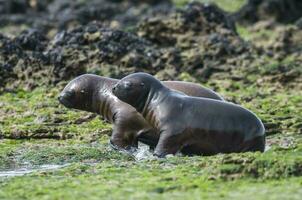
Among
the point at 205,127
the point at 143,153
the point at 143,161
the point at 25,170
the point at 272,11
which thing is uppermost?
the point at 205,127

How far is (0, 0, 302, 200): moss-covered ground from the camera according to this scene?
26.2ft

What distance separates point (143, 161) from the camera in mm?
9867

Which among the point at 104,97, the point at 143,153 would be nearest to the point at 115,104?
the point at 104,97

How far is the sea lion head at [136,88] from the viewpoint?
10992 mm

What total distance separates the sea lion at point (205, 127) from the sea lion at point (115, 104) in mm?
568

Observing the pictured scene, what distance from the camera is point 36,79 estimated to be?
15445 millimetres

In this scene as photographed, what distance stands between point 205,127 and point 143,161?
950 millimetres

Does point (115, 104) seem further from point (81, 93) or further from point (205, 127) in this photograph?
point (205, 127)

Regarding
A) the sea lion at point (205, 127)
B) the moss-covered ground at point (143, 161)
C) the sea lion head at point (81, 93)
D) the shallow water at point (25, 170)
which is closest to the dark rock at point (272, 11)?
the moss-covered ground at point (143, 161)

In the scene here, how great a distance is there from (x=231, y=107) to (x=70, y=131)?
8.66ft

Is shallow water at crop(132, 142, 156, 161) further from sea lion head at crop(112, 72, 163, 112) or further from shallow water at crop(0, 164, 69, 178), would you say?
shallow water at crop(0, 164, 69, 178)

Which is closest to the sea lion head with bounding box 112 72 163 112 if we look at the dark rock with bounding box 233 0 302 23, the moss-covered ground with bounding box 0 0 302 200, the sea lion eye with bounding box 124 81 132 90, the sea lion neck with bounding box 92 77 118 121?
the sea lion eye with bounding box 124 81 132 90

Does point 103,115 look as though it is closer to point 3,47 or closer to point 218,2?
point 3,47

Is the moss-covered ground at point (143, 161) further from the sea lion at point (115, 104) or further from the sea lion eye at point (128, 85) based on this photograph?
the sea lion eye at point (128, 85)
